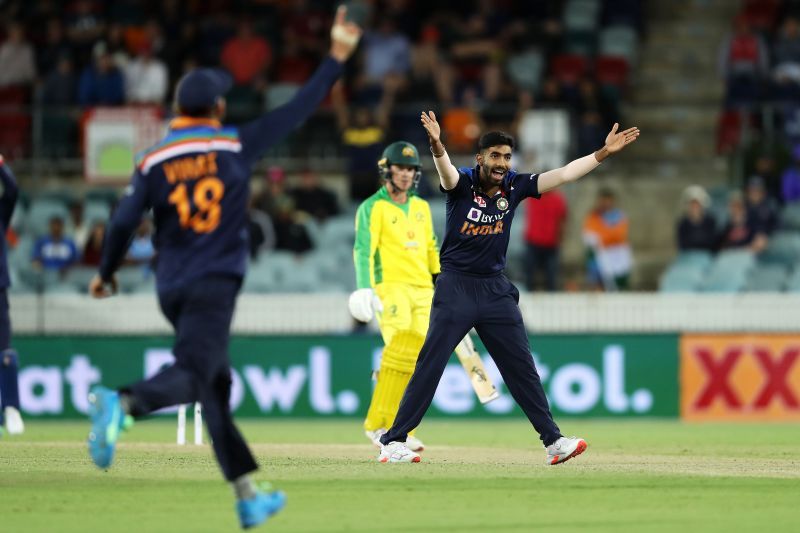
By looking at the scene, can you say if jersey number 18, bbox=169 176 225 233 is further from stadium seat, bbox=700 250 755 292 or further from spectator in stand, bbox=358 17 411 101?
spectator in stand, bbox=358 17 411 101

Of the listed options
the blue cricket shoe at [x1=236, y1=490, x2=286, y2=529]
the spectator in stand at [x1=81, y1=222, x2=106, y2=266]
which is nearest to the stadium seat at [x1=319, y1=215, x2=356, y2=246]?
the spectator in stand at [x1=81, y1=222, x2=106, y2=266]

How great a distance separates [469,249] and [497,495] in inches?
92.4

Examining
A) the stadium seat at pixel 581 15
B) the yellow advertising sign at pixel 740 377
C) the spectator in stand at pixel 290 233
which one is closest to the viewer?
the yellow advertising sign at pixel 740 377

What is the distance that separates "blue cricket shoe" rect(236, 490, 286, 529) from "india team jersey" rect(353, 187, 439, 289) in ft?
16.1

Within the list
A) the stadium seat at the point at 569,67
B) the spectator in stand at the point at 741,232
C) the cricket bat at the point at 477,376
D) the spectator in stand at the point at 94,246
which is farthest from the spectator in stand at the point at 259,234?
the cricket bat at the point at 477,376

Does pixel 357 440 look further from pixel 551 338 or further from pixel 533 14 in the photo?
pixel 533 14

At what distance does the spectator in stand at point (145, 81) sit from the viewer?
2356 centimetres

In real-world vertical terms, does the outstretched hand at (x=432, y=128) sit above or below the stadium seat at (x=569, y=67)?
below

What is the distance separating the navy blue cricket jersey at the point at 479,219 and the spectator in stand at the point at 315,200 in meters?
10.8

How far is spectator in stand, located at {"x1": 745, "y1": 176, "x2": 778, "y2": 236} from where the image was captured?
68.6 ft

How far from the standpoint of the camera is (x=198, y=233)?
A: 8.31 meters

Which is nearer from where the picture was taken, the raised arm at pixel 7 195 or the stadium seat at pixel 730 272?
the raised arm at pixel 7 195

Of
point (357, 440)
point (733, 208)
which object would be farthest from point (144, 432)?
point (733, 208)

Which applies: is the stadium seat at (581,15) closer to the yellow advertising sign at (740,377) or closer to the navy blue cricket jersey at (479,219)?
the yellow advertising sign at (740,377)
